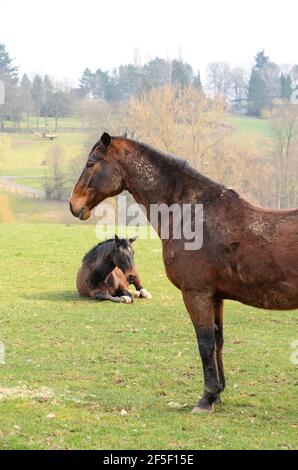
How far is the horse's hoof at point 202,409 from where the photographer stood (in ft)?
24.5

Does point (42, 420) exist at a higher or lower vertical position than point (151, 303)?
higher

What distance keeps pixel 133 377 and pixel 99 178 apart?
8.61ft

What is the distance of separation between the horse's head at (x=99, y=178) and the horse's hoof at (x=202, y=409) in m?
2.39

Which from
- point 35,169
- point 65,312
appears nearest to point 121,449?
point 65,312

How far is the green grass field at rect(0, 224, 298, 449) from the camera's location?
6637 millimetres

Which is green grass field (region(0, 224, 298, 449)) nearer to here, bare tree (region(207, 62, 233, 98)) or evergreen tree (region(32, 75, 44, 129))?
evergreen tree (region(32, 75, 44, 129))

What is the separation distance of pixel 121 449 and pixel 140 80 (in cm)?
10246

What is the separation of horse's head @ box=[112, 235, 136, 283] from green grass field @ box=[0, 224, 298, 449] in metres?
0.71

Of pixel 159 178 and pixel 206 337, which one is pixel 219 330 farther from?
pixel 159 178

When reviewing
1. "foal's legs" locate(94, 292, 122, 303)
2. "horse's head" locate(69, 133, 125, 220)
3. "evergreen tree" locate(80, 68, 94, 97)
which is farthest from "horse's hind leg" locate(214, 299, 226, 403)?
"evergreen tree" locate(80, 68, 94, 97)

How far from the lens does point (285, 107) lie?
74.2 metres

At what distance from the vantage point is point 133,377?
9.09 meters

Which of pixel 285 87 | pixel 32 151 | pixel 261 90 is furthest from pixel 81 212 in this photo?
pixel 261 90
